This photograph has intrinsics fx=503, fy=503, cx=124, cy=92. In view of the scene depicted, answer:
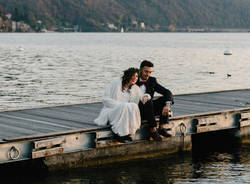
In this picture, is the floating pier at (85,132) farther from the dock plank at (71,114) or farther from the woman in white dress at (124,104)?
the woman in white dress at (124,104)

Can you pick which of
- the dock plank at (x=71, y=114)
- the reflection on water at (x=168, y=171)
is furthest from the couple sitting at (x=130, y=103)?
the reflection on water at (x=168, y=171)

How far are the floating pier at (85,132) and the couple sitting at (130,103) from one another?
1.20ft

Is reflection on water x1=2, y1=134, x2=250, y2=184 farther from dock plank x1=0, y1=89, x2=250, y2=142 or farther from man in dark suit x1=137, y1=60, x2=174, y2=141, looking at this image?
dock plank x1=0, y1=89, x2=250, y2=142

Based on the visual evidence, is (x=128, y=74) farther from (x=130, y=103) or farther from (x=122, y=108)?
(x=122, y=108)

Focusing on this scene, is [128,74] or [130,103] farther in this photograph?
[130,103]

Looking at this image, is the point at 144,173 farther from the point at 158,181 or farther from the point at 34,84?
the point at 34,84

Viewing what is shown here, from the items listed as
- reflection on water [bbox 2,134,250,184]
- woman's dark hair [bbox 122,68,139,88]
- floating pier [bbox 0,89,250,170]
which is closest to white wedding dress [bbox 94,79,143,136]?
woman's dark hair [bbox 122,68,139,88]

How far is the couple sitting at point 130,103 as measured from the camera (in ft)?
36.9

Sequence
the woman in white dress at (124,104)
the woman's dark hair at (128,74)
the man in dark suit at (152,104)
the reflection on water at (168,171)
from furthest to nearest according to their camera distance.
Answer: the reflection on water at (168,171)
the man in dark suit at (152,104)
the woman in white dress at (124,104)
the woman's dark hair at (128,74)

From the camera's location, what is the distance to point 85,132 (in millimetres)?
11312

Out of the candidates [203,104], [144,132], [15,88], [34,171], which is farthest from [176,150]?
[15,88]

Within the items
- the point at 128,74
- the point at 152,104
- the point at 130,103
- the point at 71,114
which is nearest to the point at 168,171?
the point at 152,104

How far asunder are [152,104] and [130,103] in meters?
0.55

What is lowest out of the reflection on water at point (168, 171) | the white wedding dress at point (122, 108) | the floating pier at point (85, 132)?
the reflection on water at point (168, 171)
